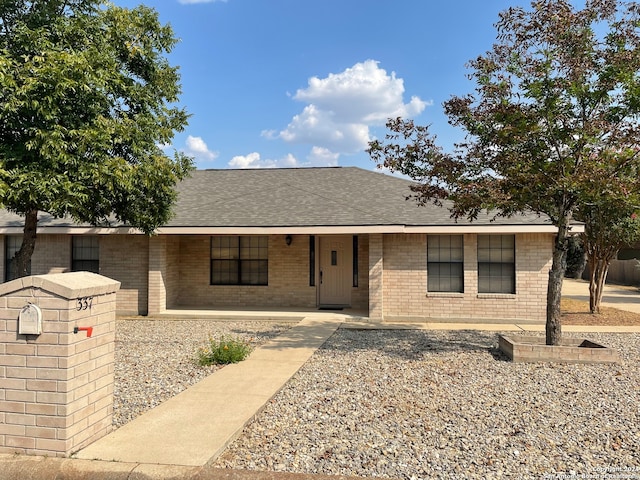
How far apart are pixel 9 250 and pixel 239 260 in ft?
24.3

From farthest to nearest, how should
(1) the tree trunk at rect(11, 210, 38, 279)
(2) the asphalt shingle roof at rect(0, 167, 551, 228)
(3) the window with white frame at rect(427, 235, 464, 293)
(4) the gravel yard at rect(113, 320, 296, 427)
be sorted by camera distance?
(3) the window with white frame at rect(427, 235, 464, 293) < (2) the asphalt shingle roof at rect(0, 167, 551, 228) < (1) the tree trunk at rect(11, 210, 38, 279) < (4) the gravel yard at rect(113, 320, 296, 427)

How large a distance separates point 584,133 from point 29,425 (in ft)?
27.2

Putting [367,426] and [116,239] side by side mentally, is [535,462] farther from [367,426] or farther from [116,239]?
[116,239]

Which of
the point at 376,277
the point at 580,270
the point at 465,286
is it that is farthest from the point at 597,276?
the point at 580,270

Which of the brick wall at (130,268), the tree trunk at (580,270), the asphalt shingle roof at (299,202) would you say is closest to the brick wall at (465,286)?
the asphalt shingle roof at (299,202)

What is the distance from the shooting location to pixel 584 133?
7.15 m

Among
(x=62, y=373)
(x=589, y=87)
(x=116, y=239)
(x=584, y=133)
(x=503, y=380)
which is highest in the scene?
(x=589, y=87)

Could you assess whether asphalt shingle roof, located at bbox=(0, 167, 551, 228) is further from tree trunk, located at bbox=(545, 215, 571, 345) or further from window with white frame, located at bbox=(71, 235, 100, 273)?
tree trunk, located at bbox=(545, 215, 571, 345)

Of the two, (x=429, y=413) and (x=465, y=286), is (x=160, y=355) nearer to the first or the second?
(x=429, y=413)

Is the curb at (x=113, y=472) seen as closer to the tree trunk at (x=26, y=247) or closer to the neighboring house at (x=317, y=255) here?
the tree trunk at (x=26, y=247)

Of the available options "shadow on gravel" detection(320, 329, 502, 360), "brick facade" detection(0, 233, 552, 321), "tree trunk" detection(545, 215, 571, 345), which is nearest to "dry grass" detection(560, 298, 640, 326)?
"brick facade" detection(0, 233, 552, 321)

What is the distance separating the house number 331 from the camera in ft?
13.7

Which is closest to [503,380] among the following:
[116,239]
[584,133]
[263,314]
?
[584,133]

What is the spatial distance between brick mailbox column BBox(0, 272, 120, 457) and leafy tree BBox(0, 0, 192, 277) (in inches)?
183
